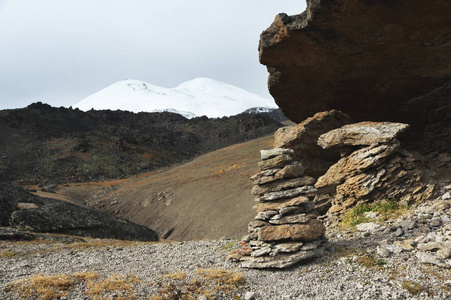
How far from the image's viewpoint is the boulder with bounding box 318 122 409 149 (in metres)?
15.2

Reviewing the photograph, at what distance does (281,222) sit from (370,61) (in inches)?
445

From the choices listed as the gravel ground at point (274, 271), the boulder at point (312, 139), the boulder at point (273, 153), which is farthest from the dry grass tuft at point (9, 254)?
the boulder at point (312, 139)

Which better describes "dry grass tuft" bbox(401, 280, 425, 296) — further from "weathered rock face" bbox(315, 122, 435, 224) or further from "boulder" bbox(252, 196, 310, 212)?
"weathered rock face" bbox(315, 122, 435, 224)

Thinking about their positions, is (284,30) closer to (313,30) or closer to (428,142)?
(313,30)

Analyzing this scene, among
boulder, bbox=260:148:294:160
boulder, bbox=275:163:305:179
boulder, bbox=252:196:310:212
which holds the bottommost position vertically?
boulder, bbox=252:196:310:212

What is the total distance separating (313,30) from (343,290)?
12.7 m

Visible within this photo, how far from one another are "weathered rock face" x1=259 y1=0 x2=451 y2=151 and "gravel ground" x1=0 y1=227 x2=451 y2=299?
9992mm

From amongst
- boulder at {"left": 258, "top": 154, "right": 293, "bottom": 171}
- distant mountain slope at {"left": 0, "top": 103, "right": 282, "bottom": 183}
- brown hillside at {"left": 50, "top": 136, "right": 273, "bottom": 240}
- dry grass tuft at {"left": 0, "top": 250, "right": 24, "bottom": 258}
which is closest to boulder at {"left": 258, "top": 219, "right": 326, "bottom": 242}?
boulder at {"left": 258, "top": 154, "right": 293, "bottom": 171}

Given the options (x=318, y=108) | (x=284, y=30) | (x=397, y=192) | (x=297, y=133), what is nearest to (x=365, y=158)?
(x=397, y=192)

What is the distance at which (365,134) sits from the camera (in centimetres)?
1588

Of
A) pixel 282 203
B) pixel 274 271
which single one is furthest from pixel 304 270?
pixel 282 203

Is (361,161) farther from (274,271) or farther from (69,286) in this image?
(69,286)

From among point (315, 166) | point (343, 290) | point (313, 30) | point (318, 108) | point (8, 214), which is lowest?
point (343, 290)

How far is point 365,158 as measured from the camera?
50.7 ft
